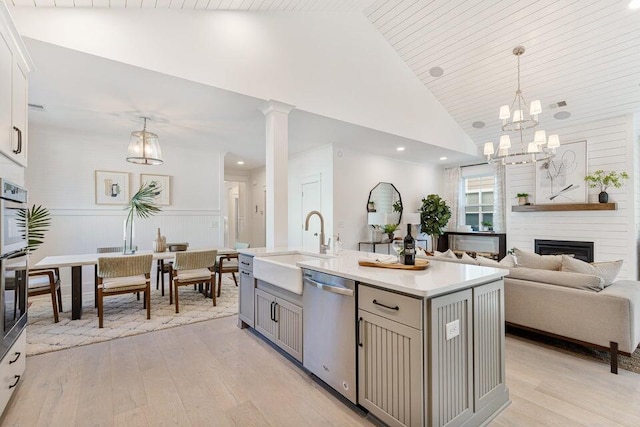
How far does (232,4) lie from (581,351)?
4.82m

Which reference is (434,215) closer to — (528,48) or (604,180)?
(604,180)

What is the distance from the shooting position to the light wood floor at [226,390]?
1.86 metres

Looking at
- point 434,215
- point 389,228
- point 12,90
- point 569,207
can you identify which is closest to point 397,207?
point 389,228

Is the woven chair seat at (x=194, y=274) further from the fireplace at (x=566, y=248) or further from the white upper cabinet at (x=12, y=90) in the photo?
the fireplace at (x=566, y=248)

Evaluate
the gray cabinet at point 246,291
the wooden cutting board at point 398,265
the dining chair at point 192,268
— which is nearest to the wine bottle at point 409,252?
the wooden cutting board at point 398,265

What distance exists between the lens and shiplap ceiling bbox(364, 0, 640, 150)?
386 cm

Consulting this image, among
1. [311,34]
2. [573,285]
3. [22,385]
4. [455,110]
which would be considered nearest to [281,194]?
[311,34]

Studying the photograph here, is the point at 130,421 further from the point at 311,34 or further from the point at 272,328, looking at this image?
the point at 311,34

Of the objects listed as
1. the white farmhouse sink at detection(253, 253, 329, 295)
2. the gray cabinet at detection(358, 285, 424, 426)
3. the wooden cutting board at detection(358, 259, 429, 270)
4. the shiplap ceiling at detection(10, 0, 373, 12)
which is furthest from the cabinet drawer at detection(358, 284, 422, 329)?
the shiplap ceiling at detection(10, 0, 373, 12)

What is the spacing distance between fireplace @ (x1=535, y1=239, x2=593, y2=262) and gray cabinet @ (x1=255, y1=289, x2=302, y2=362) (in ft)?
18.3

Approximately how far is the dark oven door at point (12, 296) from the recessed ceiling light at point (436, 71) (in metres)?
5.70

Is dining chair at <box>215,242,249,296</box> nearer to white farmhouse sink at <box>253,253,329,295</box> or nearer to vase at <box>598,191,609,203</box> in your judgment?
white farmhouse sink at <box>253,253,329,295</box>

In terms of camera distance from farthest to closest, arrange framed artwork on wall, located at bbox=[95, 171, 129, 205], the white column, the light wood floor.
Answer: framed artwork on wall, located at bbox=[95, 171, 129, 205] → the white column → the light wood floor

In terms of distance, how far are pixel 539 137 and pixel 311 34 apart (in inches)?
123
